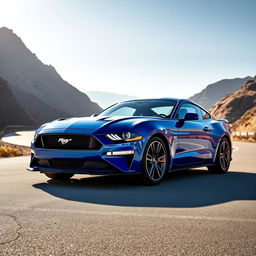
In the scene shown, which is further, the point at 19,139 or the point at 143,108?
the point at 19,139

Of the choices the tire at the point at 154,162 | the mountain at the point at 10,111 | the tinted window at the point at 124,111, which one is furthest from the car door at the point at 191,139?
the mountain at the point at 10,111

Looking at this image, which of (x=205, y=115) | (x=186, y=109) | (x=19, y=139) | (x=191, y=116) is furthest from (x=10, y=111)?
(x=191, y=116)

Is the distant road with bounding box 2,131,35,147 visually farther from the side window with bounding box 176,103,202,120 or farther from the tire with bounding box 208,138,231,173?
the side window with bounding box 176,103,202,120

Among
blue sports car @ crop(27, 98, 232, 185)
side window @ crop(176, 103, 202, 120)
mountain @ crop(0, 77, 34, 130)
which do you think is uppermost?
side window @ crop(176, 103, 202, 120)

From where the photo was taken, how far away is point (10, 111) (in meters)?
102

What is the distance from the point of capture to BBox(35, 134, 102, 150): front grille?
6.41m

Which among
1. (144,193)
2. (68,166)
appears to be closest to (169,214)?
(144,193)

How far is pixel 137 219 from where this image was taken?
14.5ft

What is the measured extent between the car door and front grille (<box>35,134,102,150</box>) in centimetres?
174

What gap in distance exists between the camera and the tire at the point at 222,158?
920 centimetres

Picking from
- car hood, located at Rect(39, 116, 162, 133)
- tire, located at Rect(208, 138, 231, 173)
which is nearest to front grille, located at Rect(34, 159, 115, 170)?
car hood, located at Rect(39, 116, 162, 133)

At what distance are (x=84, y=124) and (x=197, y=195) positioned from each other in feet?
6.52

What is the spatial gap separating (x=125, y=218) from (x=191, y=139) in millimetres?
3884

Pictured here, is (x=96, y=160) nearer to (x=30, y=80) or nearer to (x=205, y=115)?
(x=205, y=115)
